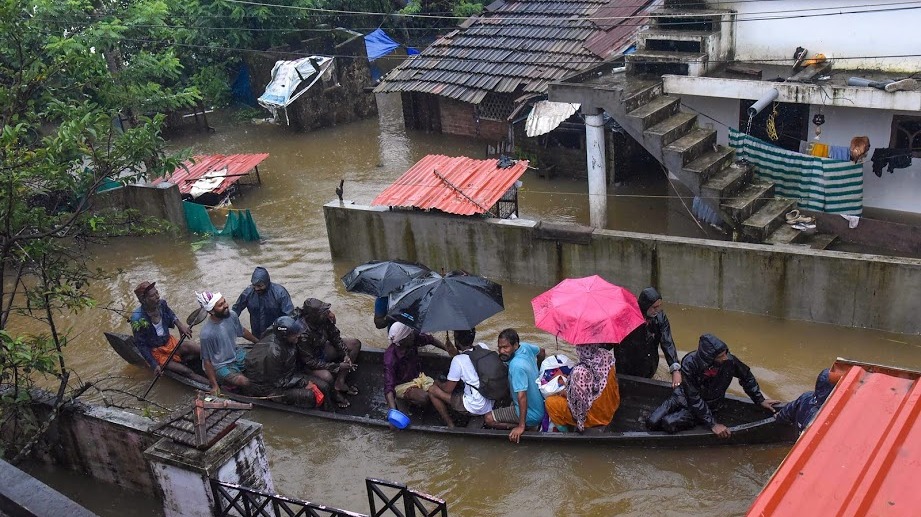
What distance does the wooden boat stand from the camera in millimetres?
7773

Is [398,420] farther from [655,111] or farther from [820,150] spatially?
[820,150]

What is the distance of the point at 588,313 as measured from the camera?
7.91m

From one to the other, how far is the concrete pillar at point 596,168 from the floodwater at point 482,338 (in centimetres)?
104

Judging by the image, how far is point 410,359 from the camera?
9.05 meters

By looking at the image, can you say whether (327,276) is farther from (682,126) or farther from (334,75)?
(334,75)

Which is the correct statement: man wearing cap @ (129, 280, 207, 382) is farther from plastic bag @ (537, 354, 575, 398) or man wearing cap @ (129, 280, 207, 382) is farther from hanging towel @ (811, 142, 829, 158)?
hanging towel @ (811, 142, 829, 158)

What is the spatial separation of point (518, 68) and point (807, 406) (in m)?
12.1

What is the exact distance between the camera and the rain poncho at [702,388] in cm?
748

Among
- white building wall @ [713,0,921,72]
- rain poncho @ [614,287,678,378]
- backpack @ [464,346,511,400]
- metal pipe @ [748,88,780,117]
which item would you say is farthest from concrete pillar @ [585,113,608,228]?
backpack @ [464,346,511,400]

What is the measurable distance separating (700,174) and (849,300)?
9.58ft

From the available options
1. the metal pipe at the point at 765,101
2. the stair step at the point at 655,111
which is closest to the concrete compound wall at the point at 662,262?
the stair step at the point at 655,111

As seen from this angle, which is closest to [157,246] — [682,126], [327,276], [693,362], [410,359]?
[327,276]

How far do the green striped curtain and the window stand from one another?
748 millimetres

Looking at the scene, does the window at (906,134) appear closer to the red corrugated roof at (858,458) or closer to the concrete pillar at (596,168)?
the concrete pillar at (596,168)
